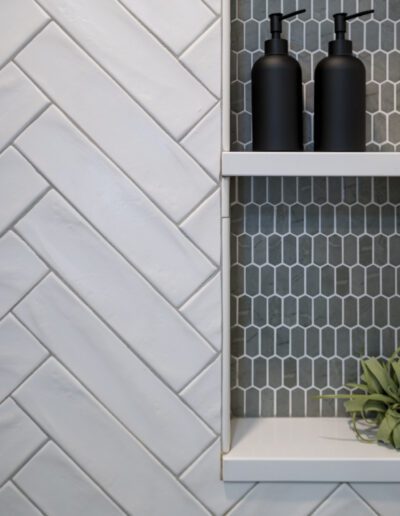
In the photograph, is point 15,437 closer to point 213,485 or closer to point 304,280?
point 213,485

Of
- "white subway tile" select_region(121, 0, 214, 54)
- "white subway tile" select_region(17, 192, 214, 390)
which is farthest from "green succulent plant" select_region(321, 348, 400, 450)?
"white subway tile" select_region(121, 0, 214, 54)

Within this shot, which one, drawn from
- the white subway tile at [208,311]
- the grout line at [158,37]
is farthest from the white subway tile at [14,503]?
the grout line at [158,37]

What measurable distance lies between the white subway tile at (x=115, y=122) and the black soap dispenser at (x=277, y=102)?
0.12m

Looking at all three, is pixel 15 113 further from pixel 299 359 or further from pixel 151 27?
pixel 299 359

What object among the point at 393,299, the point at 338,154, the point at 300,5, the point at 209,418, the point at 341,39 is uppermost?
the point at 300,5

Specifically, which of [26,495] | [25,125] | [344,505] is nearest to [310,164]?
[25,125]

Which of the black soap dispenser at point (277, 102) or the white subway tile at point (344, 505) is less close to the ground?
the black soap dispenser at point (277, 102)

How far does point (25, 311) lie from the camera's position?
3.47ft

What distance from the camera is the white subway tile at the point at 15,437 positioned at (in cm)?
106

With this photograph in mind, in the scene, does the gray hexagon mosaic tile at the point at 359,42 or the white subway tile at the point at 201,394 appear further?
the gray hexagon mosaic tile at the point at 359,42

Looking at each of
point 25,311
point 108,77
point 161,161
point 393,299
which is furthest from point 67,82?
point 393,299

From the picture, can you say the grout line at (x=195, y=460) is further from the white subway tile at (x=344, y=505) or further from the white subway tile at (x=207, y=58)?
the white subway tile at (x=207, y=58)

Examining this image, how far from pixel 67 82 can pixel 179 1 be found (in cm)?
22

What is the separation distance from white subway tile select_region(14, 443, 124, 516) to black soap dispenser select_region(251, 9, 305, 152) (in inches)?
23.5
